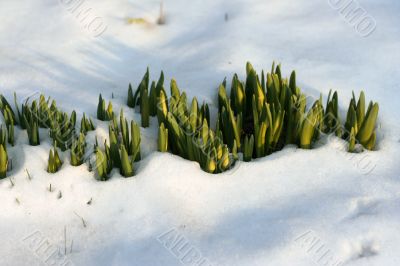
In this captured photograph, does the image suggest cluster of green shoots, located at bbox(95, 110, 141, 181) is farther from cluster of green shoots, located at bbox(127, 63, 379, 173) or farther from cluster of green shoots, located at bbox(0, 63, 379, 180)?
cluster of green shoots, located at bbox(127, 63, 379, 173)

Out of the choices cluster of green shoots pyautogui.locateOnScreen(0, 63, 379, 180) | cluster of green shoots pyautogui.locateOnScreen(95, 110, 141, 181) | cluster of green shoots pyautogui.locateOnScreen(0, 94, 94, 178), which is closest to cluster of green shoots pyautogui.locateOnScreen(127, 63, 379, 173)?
cluster of green shoots pyautogui.locateOnScreen(0, 63, 379, 180)

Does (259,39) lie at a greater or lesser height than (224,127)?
greater

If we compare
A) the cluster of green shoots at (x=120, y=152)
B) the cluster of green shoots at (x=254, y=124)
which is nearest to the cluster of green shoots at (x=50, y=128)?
the cluster of green shoots at (x=120, y=152)

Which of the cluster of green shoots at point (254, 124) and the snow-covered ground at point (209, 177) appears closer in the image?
the snow-covered ground at point (209, 177)

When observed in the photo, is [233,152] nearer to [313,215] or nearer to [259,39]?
[313,215]


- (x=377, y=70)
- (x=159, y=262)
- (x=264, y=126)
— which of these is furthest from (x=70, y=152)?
(x=377, y=70)

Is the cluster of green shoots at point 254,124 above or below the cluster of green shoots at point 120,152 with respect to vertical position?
above

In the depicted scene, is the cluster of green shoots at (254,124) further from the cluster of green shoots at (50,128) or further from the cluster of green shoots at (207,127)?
the cluster of green shoots at (50,128)

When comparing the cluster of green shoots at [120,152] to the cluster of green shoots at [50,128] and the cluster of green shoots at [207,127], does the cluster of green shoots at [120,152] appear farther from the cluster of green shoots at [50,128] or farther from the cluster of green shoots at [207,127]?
the cluster of green shoots at [50,128]

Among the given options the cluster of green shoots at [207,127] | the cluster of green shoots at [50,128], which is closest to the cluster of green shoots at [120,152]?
the cluster of green shoots at [207,127]

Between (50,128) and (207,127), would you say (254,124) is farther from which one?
(50,128)
